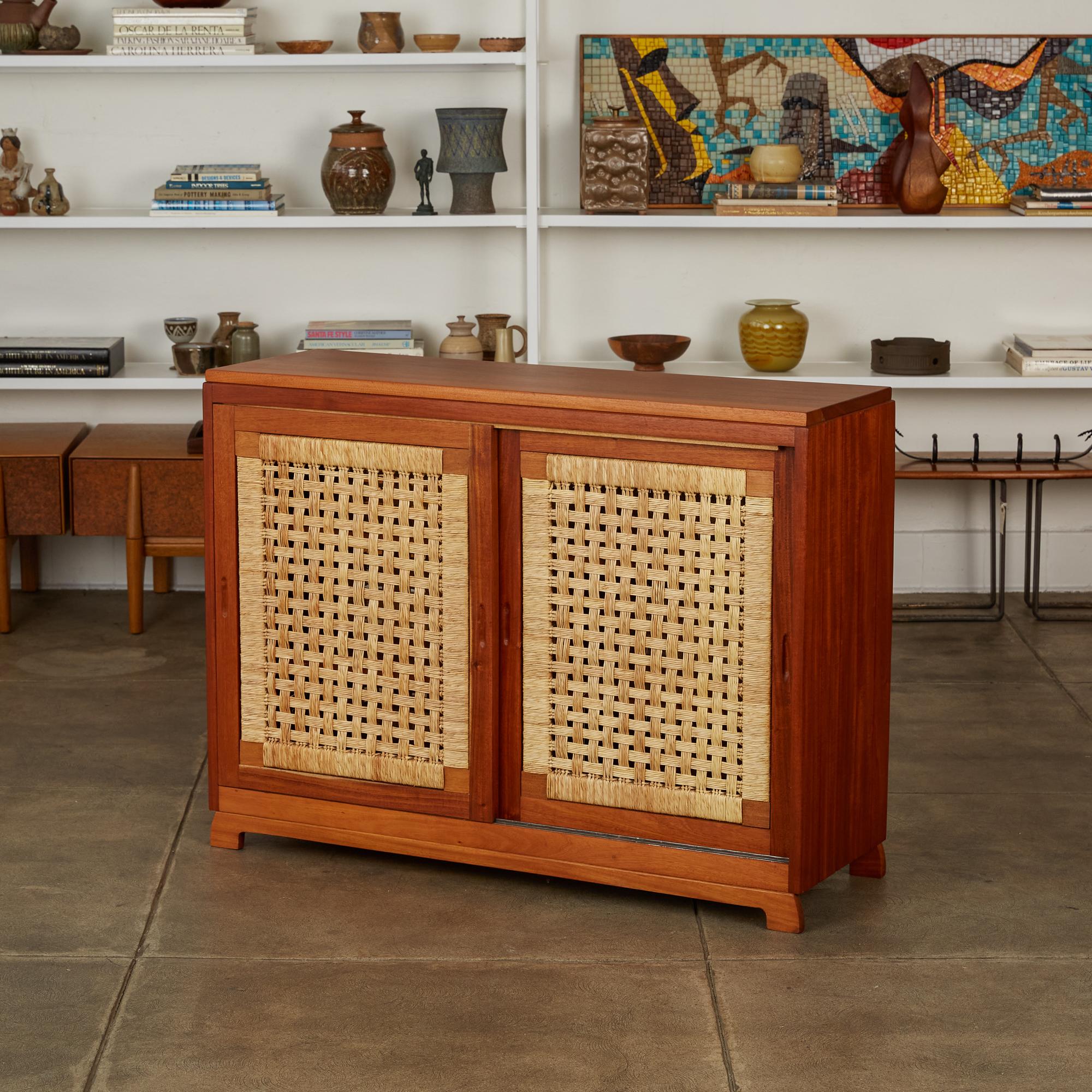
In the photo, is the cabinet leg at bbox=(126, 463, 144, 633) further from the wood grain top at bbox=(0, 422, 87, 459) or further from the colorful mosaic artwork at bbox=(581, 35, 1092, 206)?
the colorful mosaic artwork at bbox=(581, 35, 1092, 206)

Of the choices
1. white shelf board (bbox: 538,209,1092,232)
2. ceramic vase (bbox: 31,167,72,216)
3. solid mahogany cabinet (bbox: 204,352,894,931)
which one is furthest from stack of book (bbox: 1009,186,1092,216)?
ceramic vase (bbox: 31,167,72,216)

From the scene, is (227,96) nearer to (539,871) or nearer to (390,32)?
(390,32)

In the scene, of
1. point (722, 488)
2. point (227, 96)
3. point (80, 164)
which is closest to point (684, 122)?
point (227, 96)

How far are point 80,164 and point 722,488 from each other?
3.30 metres

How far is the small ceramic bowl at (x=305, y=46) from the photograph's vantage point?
5.25 meters

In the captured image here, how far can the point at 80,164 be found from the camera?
566 cm

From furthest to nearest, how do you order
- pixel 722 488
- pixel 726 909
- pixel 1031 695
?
pixel 1031 695 < pixel 726 909 < pixel 722 488

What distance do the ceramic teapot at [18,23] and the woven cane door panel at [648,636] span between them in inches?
114

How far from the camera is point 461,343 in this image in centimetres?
542

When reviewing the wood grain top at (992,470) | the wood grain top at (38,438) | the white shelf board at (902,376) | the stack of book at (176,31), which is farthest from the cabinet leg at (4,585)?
the wood grain top at (992,470)

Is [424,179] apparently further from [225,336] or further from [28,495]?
[28,495]

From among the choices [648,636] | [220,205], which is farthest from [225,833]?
[220,205]

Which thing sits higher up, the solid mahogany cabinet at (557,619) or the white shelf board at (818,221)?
the white shelf board at (818,221)

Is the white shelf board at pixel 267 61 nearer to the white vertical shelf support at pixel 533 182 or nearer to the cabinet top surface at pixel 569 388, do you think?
the white vertical shelf support at pixel 533 182
